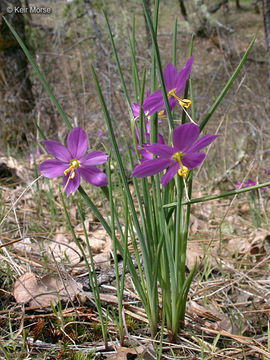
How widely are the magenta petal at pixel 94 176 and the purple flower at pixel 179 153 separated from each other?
127 mm

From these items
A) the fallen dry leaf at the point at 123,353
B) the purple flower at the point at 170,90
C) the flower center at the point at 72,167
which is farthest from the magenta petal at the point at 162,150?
the fallen dry leaf at the point at 123,353

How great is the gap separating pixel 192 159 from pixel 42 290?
81 centimetres

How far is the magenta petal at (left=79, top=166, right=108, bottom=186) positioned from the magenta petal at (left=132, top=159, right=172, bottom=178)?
0.13 meters

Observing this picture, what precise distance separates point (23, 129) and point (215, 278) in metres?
3.33

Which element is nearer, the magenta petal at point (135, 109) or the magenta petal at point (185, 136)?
the magenta petal at point (185, 136)

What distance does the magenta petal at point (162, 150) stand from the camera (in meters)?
0.83

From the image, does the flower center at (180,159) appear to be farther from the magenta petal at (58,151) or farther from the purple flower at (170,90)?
the magenta petal at (58,151)

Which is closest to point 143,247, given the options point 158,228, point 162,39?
point 158,228

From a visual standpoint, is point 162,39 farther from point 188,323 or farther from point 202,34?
point 188,323

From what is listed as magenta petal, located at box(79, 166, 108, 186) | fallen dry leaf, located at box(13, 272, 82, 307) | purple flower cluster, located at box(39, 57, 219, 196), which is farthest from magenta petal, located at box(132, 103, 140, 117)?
fallen dry leaf, located at box(13, 272, 82, 307)

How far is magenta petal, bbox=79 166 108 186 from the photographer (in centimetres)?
93

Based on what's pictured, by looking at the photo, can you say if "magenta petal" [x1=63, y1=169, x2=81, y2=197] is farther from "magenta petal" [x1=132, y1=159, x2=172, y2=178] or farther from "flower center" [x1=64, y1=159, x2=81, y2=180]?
"magenta petal" [x1=132, y1=159, x2=172, y2=178]

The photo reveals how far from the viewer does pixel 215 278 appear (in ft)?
5.32

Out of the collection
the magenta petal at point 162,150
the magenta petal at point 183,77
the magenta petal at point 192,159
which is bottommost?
the magenta petal at point 192,159
